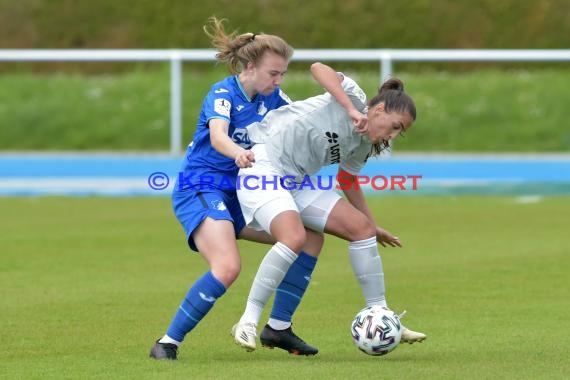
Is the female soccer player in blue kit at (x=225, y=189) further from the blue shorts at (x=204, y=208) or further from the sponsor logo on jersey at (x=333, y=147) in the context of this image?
the sponsor logo on jersey at (x=333, y=147)

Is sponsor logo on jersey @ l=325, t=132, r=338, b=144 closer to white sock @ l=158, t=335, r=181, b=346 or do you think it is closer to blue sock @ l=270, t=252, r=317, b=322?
blue sock @ l=270, t=252, r=317, b=322

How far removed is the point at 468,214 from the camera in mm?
15117

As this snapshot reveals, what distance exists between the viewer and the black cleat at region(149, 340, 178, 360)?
692 centimetres

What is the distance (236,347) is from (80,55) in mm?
13006

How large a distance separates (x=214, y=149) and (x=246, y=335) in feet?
3.62

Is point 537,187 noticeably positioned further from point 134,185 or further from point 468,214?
point 134,185

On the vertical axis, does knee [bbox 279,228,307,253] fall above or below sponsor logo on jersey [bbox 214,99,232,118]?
below

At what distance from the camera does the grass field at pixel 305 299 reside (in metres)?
6.82

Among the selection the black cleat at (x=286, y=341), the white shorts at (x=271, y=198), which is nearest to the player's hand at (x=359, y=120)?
the white shorts at (x=271, y=198)

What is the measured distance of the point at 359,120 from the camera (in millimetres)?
6840

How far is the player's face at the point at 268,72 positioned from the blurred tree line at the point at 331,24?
691 inches

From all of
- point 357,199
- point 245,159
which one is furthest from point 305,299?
point 245,159

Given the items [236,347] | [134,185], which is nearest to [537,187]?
[134,185]

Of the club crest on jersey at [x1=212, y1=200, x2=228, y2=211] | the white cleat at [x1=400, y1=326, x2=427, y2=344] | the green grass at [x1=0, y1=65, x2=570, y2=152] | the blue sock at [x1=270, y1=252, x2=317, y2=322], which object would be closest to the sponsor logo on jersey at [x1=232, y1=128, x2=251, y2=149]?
the club crest on jersey at [x1=212, y1=200, x2=228, y2=211]
